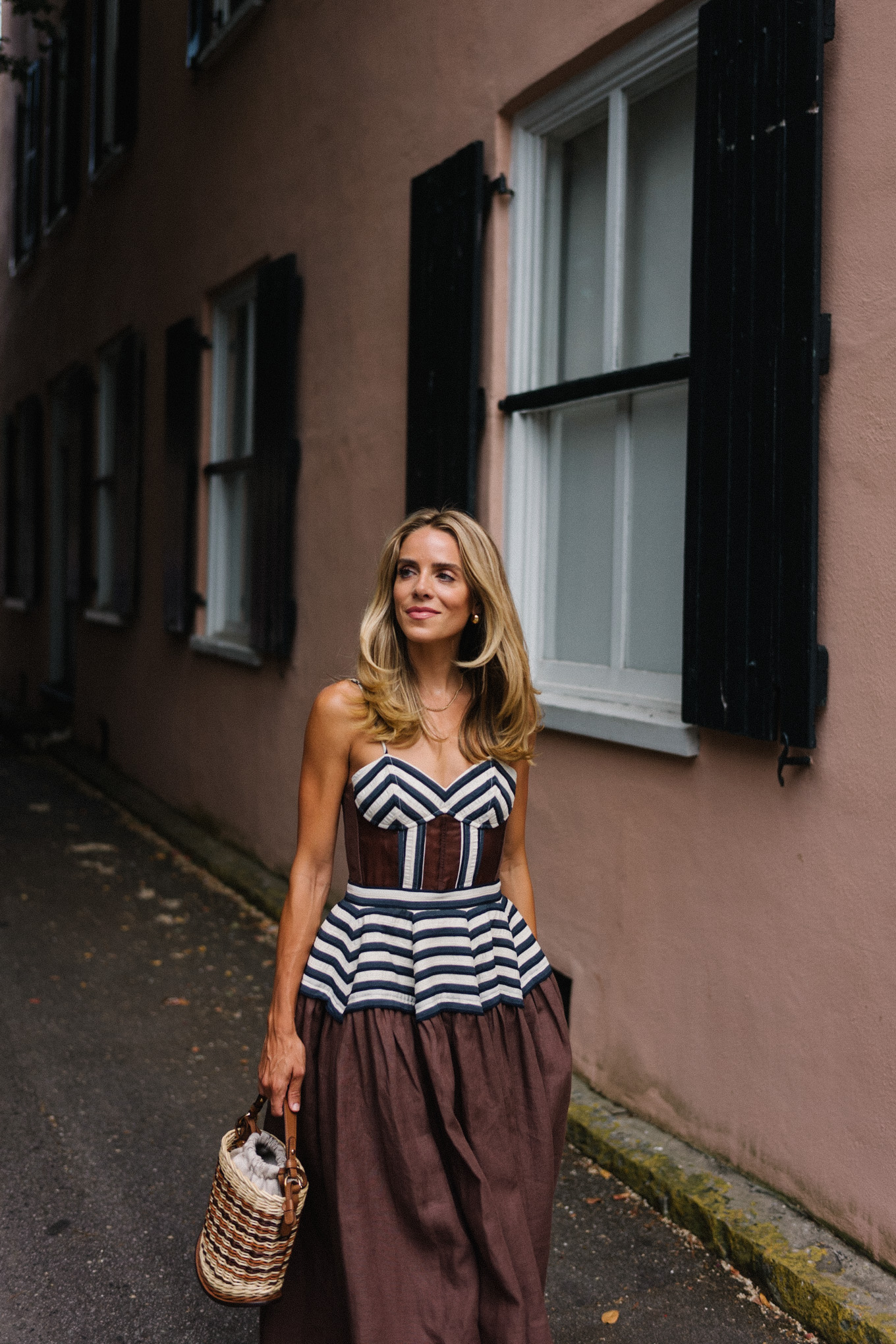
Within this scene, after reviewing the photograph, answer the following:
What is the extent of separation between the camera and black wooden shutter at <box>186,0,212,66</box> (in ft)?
26.0

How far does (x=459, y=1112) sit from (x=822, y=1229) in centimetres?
127

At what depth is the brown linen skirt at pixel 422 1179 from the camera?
7.58 feet

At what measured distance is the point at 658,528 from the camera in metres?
3.98

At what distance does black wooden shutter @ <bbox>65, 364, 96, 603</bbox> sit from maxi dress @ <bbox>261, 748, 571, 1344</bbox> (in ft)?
29.8

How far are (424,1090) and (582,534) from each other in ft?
7.96

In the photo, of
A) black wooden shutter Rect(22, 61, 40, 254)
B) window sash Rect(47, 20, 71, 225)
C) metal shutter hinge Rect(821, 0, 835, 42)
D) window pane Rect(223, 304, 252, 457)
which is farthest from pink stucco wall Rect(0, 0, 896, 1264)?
black wooden shutter Rect(22, 61, 40, 254)

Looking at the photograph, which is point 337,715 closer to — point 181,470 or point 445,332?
point 445,332

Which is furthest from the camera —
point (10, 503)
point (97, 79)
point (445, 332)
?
point (10, 503)

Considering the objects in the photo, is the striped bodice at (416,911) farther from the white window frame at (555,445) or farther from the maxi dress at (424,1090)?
the white window frame at (555,445)

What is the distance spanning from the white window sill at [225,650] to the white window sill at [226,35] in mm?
3558

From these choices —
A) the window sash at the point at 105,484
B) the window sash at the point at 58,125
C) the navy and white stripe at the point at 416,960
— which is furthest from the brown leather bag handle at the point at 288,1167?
the window sash at the point at 58,125

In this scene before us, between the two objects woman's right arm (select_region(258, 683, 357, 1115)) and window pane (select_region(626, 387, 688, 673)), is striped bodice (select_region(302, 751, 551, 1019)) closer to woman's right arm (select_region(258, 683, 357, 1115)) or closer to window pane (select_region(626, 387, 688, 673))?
Result: woman's right arm (select_region(258, 683, 357, 1115))

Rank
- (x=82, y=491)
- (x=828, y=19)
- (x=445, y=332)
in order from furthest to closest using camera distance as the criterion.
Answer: (x=82, y=491) → (x=445, y=332) → (x=828, y=19)

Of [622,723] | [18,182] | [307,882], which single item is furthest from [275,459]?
[18,182]
